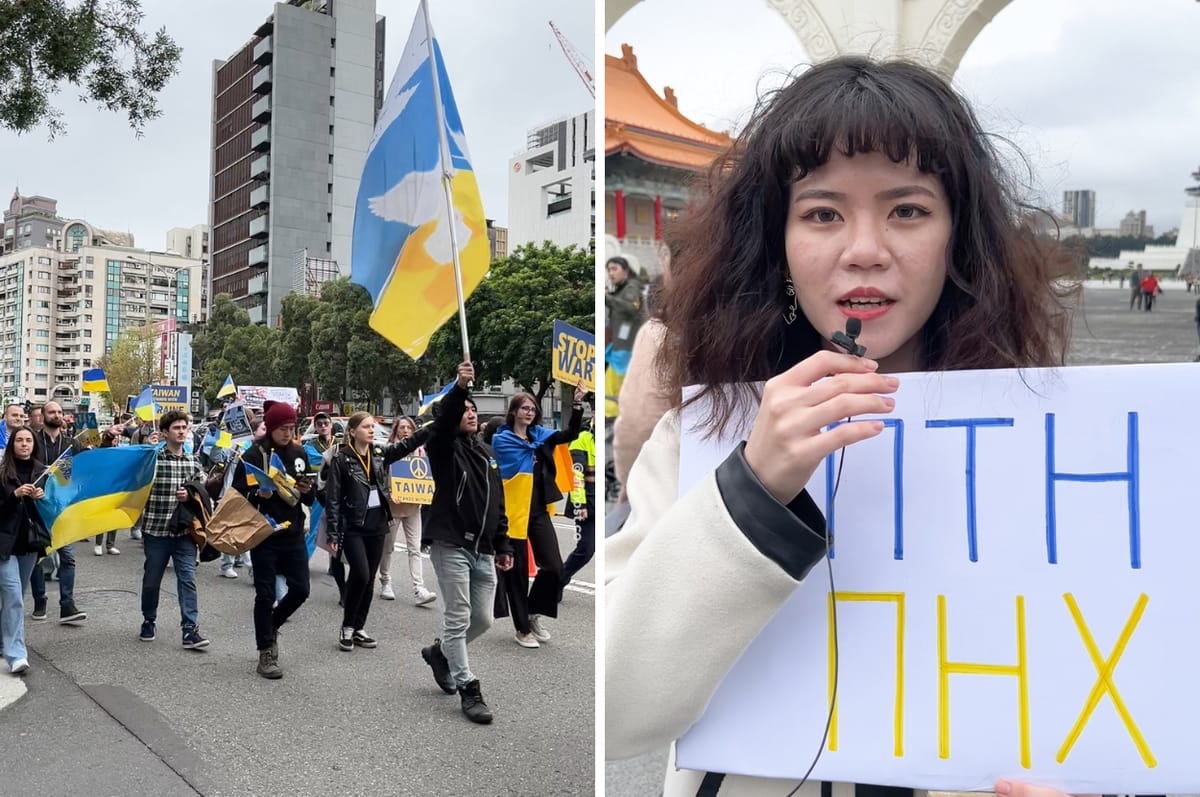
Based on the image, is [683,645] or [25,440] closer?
[683,645]

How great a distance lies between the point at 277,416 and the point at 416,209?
2233 millimetres

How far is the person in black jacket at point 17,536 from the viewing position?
243 inches

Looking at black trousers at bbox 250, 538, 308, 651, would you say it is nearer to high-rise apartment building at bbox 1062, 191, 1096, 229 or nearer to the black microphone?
high-rise apartment building at bbox 1062, 191, 1096, 229

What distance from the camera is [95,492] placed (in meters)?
6.99

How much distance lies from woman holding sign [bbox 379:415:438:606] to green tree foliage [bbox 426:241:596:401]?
4.15ft

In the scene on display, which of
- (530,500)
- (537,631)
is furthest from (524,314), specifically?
(537,631)

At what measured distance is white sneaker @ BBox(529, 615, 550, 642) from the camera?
23.1 feet

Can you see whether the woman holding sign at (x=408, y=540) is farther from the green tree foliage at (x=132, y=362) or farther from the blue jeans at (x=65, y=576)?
the blue jeans at (x=65, y=576)

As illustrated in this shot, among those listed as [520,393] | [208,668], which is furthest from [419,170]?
[208,668]

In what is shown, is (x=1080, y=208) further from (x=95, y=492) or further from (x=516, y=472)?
(x=95, y=492)

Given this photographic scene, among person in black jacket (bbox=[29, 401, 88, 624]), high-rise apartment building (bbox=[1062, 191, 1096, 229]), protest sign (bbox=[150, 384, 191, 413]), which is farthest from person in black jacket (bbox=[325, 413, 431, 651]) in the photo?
high-rise apartment building (bbox=[1062, 191, 1096, 229])

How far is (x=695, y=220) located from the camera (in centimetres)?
123

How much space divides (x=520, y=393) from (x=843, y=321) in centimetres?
589

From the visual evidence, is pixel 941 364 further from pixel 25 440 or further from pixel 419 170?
pixel 25 440
